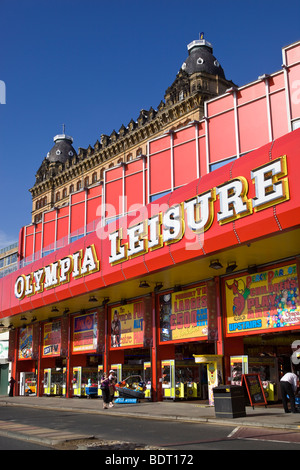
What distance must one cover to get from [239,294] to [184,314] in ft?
13.1

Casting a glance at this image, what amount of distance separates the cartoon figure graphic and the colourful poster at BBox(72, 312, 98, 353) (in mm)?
12639

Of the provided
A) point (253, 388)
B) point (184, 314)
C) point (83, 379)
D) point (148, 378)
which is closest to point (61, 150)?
point (83, 379)

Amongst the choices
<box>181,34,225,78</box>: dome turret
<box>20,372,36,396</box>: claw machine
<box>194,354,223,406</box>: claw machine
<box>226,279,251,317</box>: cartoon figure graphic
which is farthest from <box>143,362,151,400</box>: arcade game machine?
<box>181,34,225,78</box>: dome turret

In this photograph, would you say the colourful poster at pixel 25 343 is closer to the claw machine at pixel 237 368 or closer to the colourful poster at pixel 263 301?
the claw machine at pixel 237 368

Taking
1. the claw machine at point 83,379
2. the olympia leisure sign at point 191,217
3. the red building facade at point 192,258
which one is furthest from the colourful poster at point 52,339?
the olympia leisure sign at point 191,217

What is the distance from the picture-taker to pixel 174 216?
21.6 metres

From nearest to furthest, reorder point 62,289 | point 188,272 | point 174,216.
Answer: point 174,216, point 188,272, point 62,289

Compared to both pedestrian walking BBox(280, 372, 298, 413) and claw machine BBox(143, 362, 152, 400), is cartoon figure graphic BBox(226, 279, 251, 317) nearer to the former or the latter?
pedestrian walking BBox(280, 372, 298, 413)

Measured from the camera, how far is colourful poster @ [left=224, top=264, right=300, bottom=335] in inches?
801

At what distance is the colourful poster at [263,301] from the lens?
20344mm

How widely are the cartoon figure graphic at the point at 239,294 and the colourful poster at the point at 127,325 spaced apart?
6.90m
